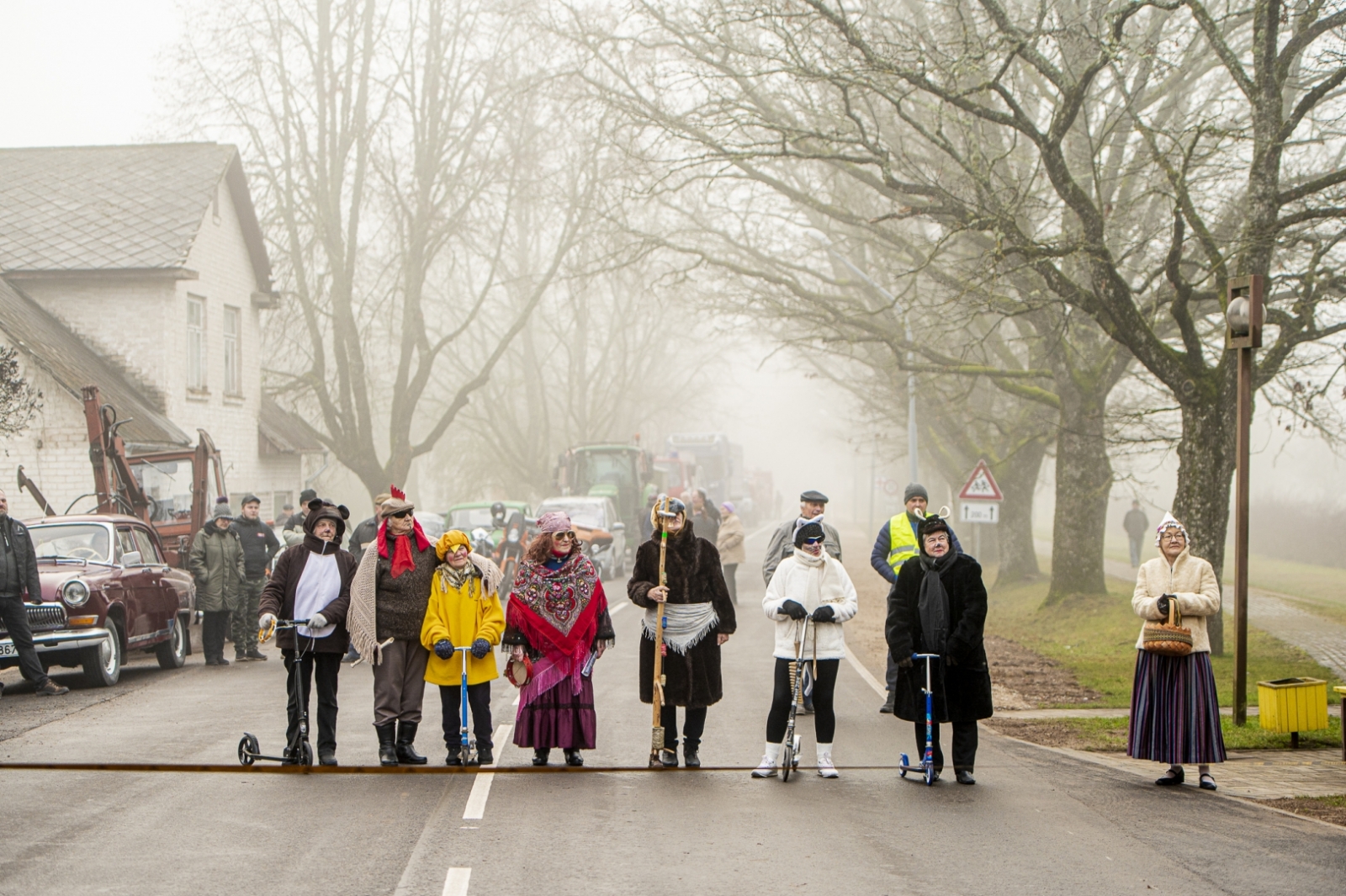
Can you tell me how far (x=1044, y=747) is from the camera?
1091 cm

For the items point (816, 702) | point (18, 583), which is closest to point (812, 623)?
point (816, 702)

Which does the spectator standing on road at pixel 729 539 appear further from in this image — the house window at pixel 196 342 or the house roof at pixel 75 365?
the house window at pixel 196 342

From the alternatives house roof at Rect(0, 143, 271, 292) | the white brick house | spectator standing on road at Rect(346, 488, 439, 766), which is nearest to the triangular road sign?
the white brick house

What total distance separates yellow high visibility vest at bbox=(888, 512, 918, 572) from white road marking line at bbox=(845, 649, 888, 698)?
4.58ft

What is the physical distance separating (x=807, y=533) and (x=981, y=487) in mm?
14444

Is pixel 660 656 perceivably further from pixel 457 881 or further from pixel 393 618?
pixel 457 881

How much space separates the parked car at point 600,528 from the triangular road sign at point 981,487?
7.34 m

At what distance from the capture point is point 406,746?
30.3ft

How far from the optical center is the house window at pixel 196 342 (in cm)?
2744

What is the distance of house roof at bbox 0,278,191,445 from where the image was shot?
22422 millimetres

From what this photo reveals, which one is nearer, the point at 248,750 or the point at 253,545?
the point at 248,750

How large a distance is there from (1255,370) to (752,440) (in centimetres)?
16074

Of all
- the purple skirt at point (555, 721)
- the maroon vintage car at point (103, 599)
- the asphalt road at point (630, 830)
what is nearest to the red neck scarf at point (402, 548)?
the purple skirt at point (555, 721)

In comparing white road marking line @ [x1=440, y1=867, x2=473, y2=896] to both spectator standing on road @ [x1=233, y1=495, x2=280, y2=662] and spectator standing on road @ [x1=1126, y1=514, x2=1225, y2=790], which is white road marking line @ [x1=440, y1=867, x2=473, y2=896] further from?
spectator standing on road @ [x1=233, y1=495, x2=280, y2=662]
